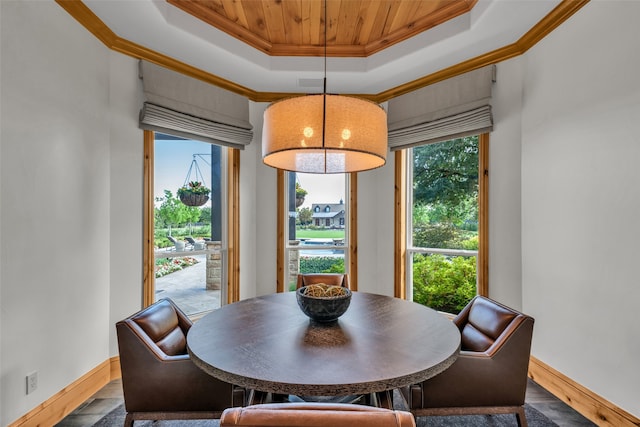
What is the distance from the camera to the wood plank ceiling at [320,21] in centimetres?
232

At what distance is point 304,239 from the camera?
11.8 ft

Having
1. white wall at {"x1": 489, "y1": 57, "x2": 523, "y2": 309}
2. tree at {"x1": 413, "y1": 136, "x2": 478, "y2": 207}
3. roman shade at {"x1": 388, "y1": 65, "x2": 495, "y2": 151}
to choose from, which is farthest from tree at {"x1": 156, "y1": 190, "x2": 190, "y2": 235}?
white wall at {"x1": 489, "y1": 57, "x2": 523, "y2": 309}

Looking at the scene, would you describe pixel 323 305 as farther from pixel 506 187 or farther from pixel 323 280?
pixel 506 187

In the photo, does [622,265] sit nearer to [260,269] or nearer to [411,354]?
[411,354]

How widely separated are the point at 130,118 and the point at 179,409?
7.25 feet

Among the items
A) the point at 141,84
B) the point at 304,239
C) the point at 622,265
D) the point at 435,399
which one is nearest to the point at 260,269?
the point at 304,239

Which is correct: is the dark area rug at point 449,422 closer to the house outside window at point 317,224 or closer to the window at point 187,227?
the window at point 187,227

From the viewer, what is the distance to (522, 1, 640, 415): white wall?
1710 mm

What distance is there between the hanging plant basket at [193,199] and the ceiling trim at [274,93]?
1.13 metres

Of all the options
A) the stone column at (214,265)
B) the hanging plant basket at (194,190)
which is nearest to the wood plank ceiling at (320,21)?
the hanging plant basket at (194,190)

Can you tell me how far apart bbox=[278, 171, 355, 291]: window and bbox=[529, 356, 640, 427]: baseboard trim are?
1922 millimetres

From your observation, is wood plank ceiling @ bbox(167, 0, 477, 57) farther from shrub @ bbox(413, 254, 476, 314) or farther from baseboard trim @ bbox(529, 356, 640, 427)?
baseboard trim @ bbox(529, 356, 640, 427)

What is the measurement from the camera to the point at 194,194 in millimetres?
3045

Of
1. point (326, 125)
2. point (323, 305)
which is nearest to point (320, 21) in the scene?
point (326, 125)
